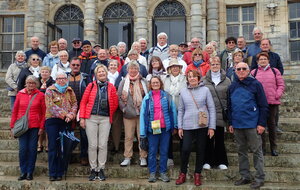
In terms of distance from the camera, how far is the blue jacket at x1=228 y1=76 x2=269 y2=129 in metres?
5.38

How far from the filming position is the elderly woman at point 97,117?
5.88 meters

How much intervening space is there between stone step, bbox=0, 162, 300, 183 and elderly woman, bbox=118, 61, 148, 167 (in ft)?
0.63

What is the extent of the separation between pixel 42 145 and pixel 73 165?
102 cm

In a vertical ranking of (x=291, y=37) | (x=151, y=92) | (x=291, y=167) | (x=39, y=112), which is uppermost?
(x=291, y=37)

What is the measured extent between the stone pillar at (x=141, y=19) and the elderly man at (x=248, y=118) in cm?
929

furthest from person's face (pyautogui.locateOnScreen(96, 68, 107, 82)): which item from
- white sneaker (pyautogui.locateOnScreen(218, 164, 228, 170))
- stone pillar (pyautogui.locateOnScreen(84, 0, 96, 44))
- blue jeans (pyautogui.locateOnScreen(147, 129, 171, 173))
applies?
stone pillar (pyautogui.locateOnScreen(84, 0, 96, 44))

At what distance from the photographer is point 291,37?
15016mm

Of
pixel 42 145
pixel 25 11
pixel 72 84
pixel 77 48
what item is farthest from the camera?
pixel 25 11

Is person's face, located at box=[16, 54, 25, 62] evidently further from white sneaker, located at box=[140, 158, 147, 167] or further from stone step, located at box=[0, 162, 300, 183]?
white sneaker, located at box=[140, 158, 147, 167]

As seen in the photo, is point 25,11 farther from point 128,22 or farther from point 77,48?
point 77,48

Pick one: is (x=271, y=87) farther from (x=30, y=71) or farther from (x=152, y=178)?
(x=30, y=71)

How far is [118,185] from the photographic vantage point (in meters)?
5.67

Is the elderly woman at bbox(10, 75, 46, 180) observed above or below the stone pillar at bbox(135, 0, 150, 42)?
below

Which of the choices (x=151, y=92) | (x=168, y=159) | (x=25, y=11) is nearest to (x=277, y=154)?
(x=168, y=159)
